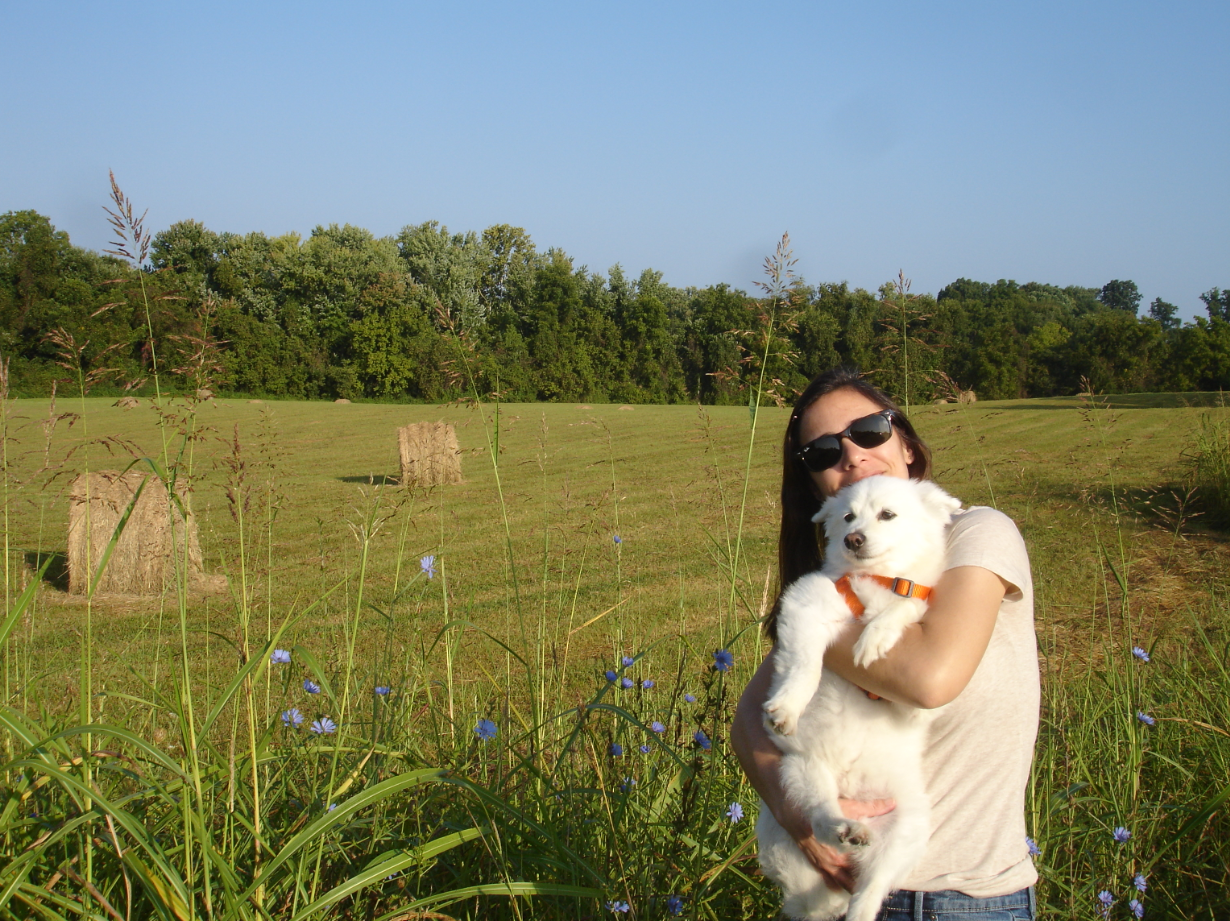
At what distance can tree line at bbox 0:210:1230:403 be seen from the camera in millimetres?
2674

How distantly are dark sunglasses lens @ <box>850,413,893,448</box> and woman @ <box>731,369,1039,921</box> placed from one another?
1.04 feet

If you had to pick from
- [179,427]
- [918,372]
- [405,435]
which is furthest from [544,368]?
[179,427]

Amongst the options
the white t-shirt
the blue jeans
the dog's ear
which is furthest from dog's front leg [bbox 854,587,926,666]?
the blue jeans

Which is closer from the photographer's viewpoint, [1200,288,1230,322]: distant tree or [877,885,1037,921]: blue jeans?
[877,885,1037,921]: blue jeans

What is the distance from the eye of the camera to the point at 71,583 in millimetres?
8641

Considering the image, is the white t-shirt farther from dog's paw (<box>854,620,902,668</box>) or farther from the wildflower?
the wildflower

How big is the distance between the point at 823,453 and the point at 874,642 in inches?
28.7

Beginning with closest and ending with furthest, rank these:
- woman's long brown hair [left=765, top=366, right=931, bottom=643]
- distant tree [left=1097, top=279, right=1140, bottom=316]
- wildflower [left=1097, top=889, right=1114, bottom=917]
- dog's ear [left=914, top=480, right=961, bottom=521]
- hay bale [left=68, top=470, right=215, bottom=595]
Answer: dog's ear [left=914, top=480, right=961, bottom=521] < wildflower [left=1097, top=889, right=1114, bottom=917] < woman's long brown hair [left=765, top=366, right=931, bottom=643] < hay bale [left=68, top=470, right=215, bottom=595] < distant tree [left=1097, top=279, right=1140, bottom=316]

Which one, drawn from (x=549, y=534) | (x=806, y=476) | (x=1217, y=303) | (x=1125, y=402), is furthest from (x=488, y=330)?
(x=1217, y=303)

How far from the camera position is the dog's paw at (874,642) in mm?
1639

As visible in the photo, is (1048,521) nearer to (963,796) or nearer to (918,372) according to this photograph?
(918,372)

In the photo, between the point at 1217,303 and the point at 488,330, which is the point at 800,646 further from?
the point at 1217,303

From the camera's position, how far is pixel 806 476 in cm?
252

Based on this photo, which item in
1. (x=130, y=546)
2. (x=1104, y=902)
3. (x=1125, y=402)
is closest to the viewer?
(x=1104, y=902)
